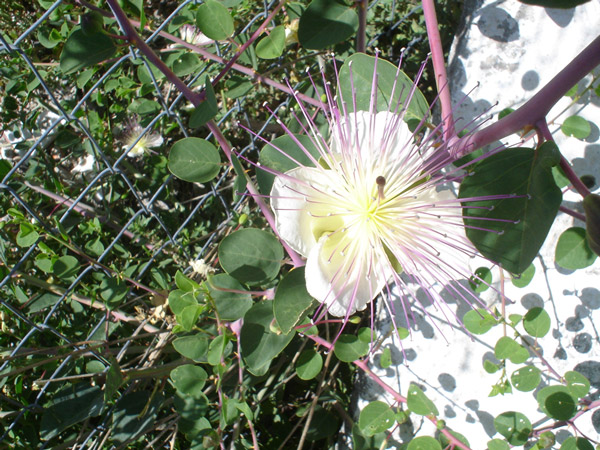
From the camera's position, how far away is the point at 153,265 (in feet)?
5.67

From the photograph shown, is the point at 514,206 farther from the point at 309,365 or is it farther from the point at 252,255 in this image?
the point at 309,365

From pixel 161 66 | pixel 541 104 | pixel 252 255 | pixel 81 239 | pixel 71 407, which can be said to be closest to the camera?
pixel 541 104

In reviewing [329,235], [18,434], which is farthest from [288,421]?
[329,235]

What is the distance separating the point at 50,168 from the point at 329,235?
46.8 inches

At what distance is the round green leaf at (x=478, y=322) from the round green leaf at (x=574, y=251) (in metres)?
0.29

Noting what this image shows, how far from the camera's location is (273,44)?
A: 44.7 inches

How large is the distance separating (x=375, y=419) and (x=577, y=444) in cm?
48

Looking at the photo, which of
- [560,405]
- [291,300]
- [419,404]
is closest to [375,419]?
[419,404]

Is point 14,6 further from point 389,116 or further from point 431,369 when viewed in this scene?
point 431,369

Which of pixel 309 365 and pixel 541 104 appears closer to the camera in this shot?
pixel 541 104

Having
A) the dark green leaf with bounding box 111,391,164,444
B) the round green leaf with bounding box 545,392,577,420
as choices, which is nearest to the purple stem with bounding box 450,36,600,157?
the round green leaf with bounding box 545,392,577,420

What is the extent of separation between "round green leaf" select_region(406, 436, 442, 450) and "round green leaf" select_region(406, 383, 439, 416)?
0.23 feet

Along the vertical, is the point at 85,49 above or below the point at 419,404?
above

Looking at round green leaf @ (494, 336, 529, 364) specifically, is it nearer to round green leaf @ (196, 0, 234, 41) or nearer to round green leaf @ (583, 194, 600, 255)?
round green leaf @ (583, 194, 600, 255)
